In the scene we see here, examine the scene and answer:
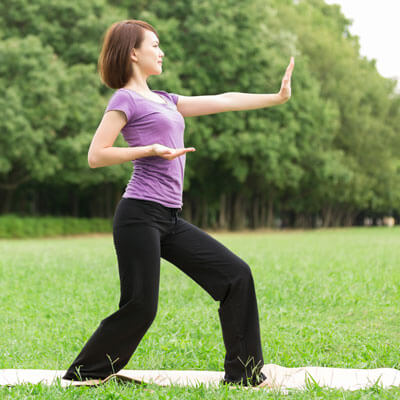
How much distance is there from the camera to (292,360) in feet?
16.6

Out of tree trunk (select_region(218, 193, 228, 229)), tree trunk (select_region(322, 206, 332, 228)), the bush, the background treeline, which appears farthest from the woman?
tree trunk (select_region(322, 206, 332, 228))

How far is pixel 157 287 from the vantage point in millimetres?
4008

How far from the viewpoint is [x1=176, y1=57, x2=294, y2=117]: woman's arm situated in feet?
14.3

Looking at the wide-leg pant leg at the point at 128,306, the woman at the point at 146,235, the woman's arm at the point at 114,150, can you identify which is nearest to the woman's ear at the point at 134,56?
the woman at the point at 146,235

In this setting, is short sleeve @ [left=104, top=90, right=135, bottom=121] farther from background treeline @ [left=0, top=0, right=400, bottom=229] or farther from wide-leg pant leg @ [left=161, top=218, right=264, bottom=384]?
background treeline @ [left=0, top=0, right=400, bottom=229]

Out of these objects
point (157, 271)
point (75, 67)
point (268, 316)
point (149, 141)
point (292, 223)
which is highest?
point (75, 67)

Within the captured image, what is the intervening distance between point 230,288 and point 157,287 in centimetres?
51

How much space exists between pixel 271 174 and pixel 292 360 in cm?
2815

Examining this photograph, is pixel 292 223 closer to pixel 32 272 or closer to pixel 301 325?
pixel 32 272

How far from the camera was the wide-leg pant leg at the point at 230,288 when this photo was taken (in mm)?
4066

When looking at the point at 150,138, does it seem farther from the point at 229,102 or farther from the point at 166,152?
the point at 229,102

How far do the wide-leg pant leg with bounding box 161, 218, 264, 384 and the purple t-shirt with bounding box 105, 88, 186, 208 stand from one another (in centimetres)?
30

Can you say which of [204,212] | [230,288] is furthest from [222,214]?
[230,288]

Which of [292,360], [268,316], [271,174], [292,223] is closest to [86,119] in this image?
[271,174]
